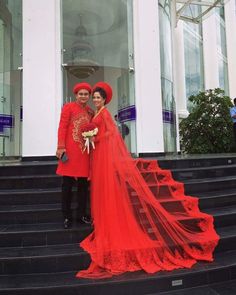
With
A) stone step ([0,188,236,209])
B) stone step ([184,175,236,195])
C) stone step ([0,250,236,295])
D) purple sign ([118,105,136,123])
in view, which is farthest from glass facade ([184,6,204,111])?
stone step ([0,250,236,295])

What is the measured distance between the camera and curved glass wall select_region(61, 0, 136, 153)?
24.7 ft

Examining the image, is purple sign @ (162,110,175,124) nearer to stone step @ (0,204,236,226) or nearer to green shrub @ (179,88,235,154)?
green shrub @ (179,88,235,154)

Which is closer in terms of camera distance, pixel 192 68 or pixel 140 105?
pixel 140 105

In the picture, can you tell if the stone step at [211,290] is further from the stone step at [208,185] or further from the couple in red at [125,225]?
the stone step at [208,185]

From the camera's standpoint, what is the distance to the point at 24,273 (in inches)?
130

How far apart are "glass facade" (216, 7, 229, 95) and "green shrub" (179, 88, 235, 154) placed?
31.9 ft

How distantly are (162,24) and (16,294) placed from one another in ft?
24.7

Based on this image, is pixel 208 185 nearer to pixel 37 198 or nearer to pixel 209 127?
pixel 37 198

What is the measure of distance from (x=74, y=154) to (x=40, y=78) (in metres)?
3.43

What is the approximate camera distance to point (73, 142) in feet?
12.5

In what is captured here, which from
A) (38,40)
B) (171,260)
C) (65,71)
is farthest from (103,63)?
(171,260)

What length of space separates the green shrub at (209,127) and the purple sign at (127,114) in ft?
8.61

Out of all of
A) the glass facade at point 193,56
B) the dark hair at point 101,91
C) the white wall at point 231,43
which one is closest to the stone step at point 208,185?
the dark hair at point 101,91

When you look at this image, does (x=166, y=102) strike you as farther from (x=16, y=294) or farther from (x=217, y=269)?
(x=16, y=294)
